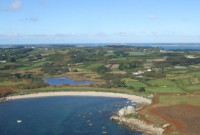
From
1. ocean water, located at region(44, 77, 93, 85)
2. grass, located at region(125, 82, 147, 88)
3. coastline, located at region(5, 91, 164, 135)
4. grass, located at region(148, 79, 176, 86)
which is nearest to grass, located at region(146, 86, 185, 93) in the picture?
grass, located at region(148, 79, 176, 86)

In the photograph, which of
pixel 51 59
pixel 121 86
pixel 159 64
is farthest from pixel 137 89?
pixel 51 59

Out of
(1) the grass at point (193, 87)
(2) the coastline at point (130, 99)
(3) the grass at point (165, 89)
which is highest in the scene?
(1) the grass at point (193, 87)

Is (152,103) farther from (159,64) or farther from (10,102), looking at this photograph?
(159,64)

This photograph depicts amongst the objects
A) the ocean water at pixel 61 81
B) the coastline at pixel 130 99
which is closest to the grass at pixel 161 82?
the coastline at pixel 130 99

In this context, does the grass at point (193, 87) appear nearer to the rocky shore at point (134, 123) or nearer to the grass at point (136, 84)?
the grass at point (136, 84)

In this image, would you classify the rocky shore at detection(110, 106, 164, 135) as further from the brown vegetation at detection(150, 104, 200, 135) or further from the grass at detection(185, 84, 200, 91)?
the grass at detection(185, 84, 200, 91)

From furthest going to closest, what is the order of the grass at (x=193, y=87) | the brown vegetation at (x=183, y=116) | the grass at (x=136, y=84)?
the grass at (x=136, y=84) → the grass at (x=193, y=87) → the brown vegetation at (x=183, y=116)

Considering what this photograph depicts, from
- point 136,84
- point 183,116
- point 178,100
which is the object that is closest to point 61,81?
point 136,84
